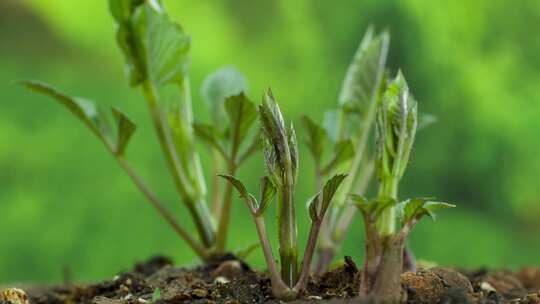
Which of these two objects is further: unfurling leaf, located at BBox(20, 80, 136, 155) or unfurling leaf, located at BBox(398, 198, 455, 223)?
unfurling leaf, located at BBox(20, 80, 136, 155)

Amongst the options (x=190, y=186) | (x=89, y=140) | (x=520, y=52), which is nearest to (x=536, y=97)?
(x=520, y=52)

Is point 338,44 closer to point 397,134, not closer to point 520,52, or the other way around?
point 520,52

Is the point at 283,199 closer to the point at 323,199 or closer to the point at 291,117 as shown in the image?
the point at 323,199

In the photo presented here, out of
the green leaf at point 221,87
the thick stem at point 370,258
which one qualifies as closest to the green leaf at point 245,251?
the green leaf at point 221,87

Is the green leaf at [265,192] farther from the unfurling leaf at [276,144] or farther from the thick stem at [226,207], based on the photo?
the thick stem at [226,207]

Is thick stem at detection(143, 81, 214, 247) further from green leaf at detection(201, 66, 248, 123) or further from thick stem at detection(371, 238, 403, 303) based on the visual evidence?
thick stem at detection(371, 238, 403, 303)

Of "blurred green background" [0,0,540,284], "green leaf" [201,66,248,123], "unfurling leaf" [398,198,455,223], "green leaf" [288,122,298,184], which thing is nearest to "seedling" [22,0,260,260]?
"green leaf" [201,66,248,123]

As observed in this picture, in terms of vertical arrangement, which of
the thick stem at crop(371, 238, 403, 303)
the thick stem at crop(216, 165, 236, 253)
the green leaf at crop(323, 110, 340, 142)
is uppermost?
the green leaf at crop(323, 110, 340, 142)

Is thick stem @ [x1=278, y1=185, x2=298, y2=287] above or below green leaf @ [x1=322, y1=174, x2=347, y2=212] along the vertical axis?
below
